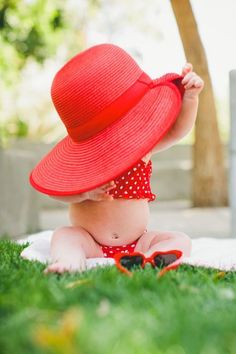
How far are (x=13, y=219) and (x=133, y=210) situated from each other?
3.51 metres

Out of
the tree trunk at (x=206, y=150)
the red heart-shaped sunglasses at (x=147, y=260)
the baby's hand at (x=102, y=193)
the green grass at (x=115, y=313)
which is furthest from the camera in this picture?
the tree trunk at (x=206, y=150)

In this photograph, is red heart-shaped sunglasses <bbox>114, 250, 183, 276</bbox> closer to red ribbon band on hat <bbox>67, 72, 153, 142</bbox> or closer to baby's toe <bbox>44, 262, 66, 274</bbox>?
baby's toe <bbox>44, 262, 66, 274</bbox>

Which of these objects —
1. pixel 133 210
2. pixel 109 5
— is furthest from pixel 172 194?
pixel 133 210

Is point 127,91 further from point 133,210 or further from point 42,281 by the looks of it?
point 42,281

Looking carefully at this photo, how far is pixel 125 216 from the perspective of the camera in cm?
253

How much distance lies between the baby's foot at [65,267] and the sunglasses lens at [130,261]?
0.14m

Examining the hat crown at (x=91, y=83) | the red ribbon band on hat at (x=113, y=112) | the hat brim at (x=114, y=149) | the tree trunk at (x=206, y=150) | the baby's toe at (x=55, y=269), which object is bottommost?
the tree trunk at (x=206, y=150)

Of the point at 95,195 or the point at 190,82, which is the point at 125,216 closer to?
the point at 95,195

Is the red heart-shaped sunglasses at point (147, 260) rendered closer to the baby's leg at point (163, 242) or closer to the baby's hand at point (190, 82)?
the baby's leg at point (163, 242)

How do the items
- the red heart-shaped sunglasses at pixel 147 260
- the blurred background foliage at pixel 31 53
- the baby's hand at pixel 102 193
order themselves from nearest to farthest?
the red heart-shaped sunglasses at pixel 147 260
the baby's hand at pixel 102 193
the blurred background foliage at pixel 31 53

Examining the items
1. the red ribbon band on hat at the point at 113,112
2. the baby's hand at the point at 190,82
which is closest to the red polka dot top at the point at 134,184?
the red ribbon band on hat at the point at 113,112

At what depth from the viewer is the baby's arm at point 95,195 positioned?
93.7 inches

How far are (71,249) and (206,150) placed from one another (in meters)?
6.30

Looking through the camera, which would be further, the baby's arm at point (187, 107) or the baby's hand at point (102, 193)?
the baby's arm at point (187, 107)
